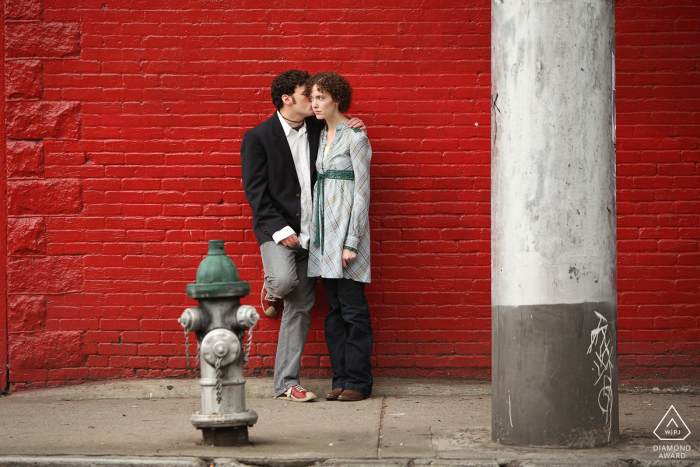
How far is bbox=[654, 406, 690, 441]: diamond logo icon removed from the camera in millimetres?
3982

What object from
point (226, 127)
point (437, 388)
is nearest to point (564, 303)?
point (437, 388)

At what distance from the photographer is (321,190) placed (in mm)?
5062

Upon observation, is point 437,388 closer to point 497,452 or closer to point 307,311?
point 307,311

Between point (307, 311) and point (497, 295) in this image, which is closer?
point (497, 295)

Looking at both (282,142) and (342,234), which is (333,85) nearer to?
(282,142)

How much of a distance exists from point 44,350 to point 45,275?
1.83ft

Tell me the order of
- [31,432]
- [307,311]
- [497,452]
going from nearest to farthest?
[497,452]
[31,432]
[307,311]

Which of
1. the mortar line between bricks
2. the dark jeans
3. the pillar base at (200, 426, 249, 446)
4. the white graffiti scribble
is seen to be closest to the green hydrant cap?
the pillar base at (200, 426, 249, 446)

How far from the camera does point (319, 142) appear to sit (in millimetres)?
5211

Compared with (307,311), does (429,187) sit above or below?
above

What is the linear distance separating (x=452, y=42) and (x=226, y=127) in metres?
1.79

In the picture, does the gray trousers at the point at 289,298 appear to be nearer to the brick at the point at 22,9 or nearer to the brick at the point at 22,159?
the brick at the point at 22,159

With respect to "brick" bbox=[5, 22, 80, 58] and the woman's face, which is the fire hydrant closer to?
the woman's face

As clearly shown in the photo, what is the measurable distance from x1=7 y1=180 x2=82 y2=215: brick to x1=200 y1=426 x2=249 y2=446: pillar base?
2349 millimetres
